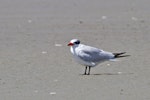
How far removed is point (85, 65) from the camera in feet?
44.9

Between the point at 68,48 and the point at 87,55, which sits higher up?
the point at 87,55

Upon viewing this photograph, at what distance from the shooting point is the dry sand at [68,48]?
11906 mm

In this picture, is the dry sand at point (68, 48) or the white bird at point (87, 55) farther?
the white bird at point (87, 55)

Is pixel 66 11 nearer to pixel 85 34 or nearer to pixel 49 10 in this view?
pixel 49 10

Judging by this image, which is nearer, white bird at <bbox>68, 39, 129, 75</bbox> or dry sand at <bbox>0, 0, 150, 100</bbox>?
dry sand at <bbox>0, 0, 150, 100</bbox>

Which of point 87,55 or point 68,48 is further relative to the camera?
point 68,48

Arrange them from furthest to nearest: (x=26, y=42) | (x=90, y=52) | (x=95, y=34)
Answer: (x=95, y=34) → (x=26, y=42) → (x=90, y=52)

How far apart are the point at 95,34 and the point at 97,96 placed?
7686 millimetres

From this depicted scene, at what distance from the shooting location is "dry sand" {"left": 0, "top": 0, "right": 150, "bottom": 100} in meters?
11.9

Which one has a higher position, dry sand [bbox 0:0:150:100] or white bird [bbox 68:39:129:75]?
white bird [bbox 68:39:129:75]

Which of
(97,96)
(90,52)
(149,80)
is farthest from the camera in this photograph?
(90,52)

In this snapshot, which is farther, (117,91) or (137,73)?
(137,73)

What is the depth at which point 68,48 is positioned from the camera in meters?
16.9

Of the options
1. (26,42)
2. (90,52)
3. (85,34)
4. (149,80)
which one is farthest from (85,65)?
(85,34)
